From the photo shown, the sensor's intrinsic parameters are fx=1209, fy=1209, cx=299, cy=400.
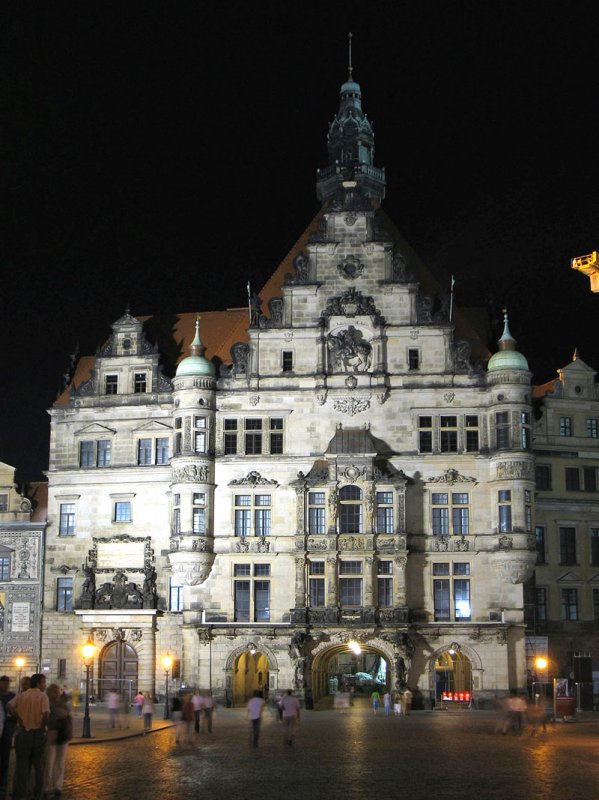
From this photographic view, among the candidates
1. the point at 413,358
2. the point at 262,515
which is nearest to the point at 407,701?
the point at 262,515

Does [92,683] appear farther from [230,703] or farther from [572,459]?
[572,459]

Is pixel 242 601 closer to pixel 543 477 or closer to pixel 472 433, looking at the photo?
pixel 472 433

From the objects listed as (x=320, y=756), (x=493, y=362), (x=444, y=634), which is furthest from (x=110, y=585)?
(x=320, y=756)

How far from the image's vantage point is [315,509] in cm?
5962

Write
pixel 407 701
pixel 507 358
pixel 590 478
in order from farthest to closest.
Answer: pixel 590 478, pixel 507 358, pixel 407 701

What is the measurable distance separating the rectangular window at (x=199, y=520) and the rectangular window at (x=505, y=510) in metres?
14.5

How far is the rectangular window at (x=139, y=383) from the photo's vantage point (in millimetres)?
63688

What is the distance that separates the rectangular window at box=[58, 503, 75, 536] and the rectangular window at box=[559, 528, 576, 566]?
26235 mm

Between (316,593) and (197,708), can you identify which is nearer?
(197,708)

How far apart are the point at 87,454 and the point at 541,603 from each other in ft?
83.8

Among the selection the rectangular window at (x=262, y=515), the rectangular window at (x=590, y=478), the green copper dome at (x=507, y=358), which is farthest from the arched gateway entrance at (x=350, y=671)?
the green copper dome at (x=507, y=358)

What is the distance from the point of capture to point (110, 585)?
61469 mm

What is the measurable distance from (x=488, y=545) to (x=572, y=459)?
1042 centimetres

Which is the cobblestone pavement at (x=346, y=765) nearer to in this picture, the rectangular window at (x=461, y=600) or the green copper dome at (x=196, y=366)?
the rectangular window at (x=461, y=600)
